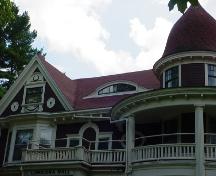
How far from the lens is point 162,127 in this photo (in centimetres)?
2209

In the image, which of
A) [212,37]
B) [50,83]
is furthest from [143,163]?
[50,83]

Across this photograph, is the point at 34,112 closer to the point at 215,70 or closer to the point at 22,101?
the point at 22,101

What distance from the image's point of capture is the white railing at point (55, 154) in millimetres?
21609

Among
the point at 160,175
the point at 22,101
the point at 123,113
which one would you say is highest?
the point at 22,101

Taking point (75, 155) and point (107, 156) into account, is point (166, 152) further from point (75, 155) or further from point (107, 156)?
point (75, 155)

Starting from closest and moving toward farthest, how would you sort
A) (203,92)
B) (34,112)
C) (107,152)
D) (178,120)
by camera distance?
(203,92)
(178,120)
(107,152)
(34,112)

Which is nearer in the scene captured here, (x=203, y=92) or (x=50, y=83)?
(x=203, y=92)

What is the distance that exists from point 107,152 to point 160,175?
15.2 feet

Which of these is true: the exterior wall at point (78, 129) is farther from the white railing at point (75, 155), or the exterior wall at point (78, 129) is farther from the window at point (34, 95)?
the window at point (34, 95)

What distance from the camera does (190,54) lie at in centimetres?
2162

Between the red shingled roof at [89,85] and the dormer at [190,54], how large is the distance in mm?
3604

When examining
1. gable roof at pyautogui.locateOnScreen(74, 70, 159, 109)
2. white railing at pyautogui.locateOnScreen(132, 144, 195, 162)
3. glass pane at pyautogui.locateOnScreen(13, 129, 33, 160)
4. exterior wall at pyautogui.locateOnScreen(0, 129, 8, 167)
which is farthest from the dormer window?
white railing at pyautogui.locateOnScreen(132, 144, 195, 162)

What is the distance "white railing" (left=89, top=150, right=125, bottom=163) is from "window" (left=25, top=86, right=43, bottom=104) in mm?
6821

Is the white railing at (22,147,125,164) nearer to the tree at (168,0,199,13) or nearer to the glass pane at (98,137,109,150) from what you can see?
the glass pane at (98,137,109,150)
